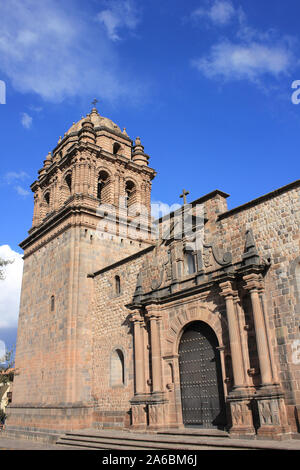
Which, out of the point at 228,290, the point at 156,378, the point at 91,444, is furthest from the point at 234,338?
the point at 91,444

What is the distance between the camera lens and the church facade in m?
11.5

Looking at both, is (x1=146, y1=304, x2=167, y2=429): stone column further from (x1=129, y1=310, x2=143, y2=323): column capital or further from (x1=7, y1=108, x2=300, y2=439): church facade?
(x1=129, y1=310, x2=143, y2=323): column capital

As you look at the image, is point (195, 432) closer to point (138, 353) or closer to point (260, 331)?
point (260, 331)

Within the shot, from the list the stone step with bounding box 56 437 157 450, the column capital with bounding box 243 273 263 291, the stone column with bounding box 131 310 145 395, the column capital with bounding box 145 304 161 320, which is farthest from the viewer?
the column capital with bounding box 145 304 161 320

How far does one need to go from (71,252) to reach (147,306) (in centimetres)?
605

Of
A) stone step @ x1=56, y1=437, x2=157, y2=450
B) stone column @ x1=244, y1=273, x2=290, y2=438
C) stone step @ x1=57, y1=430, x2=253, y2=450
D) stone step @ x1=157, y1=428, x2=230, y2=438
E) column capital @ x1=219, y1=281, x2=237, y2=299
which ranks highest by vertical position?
column capital @ x1=219, y1=281, x2=237, y2=299

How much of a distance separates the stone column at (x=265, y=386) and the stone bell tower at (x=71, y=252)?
9.14m

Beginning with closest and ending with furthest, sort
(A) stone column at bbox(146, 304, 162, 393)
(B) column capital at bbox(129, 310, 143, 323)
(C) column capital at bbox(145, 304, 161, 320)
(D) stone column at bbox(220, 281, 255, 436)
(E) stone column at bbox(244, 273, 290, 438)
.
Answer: (E) stone column at bbox(244, 273, 290, 438) < (D) stone column at bbox(220, 281, 255, 436) < (A) stone column at bbox(146, 304, 162, 393) < (C) column capital at bbox(145, 304, 161, 320) < (B) column capital at bbox(129, 310, 143, 323)

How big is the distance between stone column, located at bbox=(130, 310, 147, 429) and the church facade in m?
0.04

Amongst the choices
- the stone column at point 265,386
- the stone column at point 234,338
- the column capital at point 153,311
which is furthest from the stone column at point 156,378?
the stone column at point 265,386

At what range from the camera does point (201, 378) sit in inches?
528

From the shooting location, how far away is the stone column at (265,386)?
1034 centimetres

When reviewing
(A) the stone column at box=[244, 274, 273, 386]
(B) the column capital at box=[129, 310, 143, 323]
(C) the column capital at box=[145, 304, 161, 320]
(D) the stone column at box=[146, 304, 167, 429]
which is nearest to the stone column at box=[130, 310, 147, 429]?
(B) the column capital at box=[129, 310, 143, 323]

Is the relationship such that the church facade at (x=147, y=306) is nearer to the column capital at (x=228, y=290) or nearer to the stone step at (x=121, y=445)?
the column capital at (x=228, y=290)
